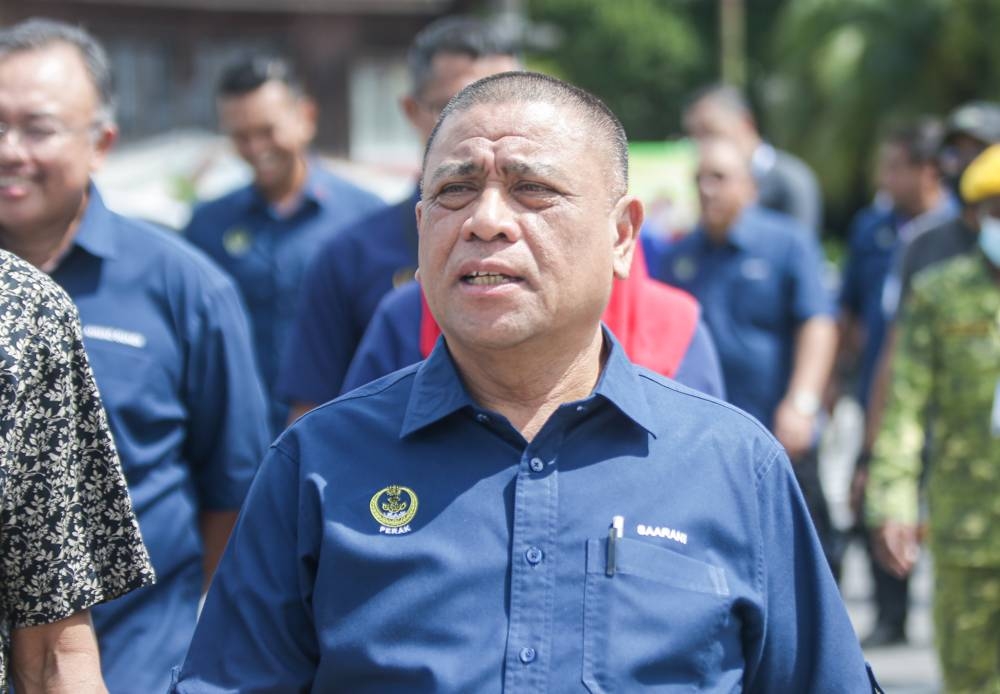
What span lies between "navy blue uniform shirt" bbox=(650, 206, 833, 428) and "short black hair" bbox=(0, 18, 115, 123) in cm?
366

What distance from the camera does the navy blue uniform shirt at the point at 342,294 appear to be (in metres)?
4.89

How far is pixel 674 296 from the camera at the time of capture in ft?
13.7

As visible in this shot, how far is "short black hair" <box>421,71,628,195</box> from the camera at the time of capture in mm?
2881

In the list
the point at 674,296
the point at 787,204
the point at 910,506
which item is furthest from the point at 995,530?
the point at 787,204

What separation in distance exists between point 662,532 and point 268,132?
16.7 feet

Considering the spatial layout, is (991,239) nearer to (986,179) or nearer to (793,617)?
(986,179)

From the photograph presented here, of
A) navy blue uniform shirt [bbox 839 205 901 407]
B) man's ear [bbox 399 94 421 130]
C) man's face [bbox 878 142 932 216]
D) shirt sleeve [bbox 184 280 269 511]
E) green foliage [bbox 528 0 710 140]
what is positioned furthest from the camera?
green foliage [bbox 528 0 710 140]

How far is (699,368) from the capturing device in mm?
4039

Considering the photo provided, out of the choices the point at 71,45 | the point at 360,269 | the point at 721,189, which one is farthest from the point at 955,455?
the point at 71,45

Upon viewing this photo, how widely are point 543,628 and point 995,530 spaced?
3.23 metres

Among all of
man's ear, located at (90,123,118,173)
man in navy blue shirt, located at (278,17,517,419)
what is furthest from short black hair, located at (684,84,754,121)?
man's ear, located at (90,123,118,173)

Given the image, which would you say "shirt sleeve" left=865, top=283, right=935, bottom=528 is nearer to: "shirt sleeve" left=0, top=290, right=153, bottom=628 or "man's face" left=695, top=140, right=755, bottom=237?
"man's face" left=695, top=140, right=755, bottom=237

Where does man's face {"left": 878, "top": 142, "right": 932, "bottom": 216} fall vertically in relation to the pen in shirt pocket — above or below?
above

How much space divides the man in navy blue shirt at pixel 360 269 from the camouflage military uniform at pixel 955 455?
179 centimetres
